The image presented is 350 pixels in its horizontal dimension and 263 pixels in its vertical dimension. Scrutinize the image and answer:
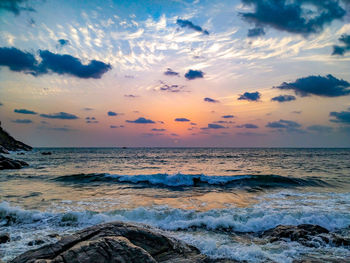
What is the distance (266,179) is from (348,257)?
16.0 m

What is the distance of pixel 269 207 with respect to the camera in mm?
11180

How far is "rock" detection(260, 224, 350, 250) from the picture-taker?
22.3ft

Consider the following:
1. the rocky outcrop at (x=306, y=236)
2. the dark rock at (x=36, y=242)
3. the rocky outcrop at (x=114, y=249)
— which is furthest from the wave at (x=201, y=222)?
the rocky outcrop at (x=114, y=249)

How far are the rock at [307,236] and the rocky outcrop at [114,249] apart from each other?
10.8 feet

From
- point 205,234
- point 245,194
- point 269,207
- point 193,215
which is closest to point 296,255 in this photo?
point 205,234

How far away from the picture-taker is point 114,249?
4.32 m

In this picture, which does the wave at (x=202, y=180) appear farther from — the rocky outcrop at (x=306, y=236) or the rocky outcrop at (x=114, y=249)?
the rocky outcrop at (x=114, y=249)

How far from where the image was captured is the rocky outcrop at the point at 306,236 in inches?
268

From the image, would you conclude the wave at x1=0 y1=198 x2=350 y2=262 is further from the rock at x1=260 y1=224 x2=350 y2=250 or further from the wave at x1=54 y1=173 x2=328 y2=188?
the wave at x1=54 y1=173 x2=328 y2=188

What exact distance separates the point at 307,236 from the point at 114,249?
6583mm

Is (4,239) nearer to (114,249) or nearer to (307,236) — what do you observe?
(114,249)

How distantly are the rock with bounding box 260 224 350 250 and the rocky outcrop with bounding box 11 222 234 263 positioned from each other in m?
3.28

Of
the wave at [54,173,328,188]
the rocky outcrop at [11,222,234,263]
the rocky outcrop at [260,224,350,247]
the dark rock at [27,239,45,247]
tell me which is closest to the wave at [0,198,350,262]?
the dark rock at [27,239,45,247]

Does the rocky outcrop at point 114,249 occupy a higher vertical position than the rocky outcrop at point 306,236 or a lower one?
higher
